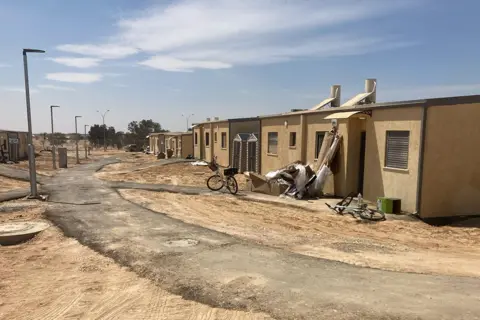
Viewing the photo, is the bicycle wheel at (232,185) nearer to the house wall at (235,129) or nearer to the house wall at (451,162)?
the house wall at (451,162)

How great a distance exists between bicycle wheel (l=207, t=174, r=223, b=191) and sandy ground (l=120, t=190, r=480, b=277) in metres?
2.96

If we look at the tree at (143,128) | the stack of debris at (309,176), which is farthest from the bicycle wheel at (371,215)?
the tree at (143,128)

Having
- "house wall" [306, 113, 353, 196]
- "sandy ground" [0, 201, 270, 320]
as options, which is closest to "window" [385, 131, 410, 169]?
"house wall" [306, 113, 353, 196]

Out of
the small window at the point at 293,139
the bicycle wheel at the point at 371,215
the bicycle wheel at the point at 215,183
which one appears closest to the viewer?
the bicycle wheel at the point at 371,215

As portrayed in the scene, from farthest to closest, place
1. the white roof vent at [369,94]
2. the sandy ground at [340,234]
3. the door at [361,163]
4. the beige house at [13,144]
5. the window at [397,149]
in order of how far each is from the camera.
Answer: the beige house at [13,144], the white roof vent at [369,94], the door at [361,163], the window at [397,149], the sandy ground at [340,234]

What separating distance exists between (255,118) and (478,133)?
46.5 ft

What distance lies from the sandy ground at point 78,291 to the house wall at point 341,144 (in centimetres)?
1072

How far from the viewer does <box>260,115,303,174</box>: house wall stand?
701 inches

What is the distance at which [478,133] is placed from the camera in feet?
37.5

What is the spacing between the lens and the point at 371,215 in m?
11.0

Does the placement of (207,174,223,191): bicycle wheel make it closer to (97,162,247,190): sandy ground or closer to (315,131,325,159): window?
(97,162,247,190): sandy ground

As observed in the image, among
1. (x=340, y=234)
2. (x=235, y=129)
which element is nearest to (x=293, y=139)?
(x=235, y=129)

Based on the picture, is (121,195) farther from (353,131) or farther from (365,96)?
(365,96)

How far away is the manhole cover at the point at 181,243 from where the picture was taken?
7445 millimetres
